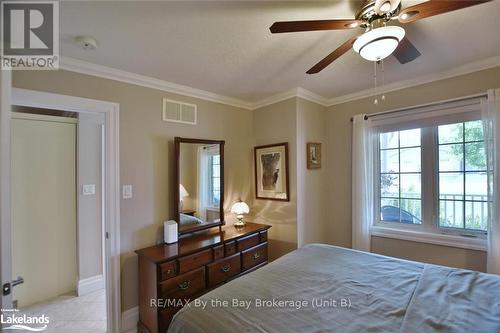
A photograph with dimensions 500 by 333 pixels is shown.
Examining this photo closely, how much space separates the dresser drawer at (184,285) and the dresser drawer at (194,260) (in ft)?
0.14

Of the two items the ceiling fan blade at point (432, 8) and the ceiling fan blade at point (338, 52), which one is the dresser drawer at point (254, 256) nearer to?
the ceiling fan blade at point (338, 52)

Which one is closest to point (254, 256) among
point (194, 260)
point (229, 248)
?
point (229, 248)

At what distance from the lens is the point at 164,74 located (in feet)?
7.47

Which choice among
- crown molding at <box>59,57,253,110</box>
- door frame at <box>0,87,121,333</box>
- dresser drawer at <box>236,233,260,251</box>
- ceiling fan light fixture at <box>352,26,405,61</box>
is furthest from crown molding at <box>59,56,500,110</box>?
dresser drawer at <box>236,233,260,251</box>

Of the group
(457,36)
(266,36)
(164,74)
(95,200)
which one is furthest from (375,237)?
(95,200)

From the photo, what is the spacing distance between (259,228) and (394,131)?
6.33 ft

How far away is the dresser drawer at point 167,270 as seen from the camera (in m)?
1.88

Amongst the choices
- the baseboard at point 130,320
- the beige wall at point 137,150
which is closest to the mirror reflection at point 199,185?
Answer: the beige wall at point 137,150

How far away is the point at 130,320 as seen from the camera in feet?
7.06

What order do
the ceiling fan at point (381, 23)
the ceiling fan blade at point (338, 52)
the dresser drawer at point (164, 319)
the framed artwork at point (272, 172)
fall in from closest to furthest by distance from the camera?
the ceiling fan at point (381, 23), the ceiling fan blade at point (338, 52), the dresser drawer at point (164, 319), the framed artwork at point (272, 172)

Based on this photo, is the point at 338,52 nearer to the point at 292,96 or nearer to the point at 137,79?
the point at 292,96

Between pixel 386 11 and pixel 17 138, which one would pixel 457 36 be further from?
pixel 17 138

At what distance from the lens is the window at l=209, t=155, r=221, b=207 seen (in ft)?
9.16

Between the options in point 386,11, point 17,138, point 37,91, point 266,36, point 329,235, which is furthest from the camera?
point 329,235
